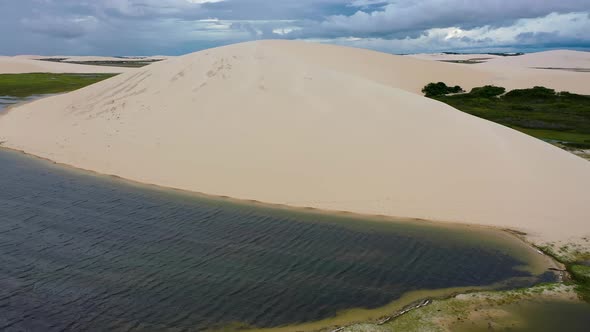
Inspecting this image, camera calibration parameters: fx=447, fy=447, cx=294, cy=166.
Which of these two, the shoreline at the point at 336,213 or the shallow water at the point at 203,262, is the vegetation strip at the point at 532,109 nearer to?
the shoreline at the point at 336,213

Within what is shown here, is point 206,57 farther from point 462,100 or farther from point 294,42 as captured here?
point 462,100

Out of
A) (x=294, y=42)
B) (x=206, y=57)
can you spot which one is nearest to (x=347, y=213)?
(x=206, y=57)

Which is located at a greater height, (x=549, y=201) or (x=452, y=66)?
(x=452, y=66)

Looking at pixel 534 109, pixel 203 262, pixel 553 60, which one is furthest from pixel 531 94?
pixel 553 60

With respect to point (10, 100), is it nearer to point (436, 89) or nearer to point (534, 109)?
point (436, 89)

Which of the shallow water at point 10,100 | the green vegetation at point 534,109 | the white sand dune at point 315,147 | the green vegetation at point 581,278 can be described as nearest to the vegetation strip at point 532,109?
the green vegetation at point 534,109

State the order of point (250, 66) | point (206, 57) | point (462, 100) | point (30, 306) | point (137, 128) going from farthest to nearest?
point (462, 100), point (206, 57), point (250, 66), point (137, 128), point (30, 306)
